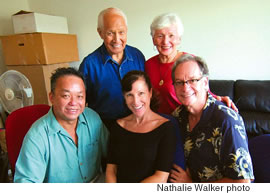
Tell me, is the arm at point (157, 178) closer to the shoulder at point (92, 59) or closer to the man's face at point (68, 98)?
the man's face at point (68, 98)

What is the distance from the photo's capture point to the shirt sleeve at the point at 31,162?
1203 mm

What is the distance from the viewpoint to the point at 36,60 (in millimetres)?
3219

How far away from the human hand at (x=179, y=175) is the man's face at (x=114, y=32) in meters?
1.05

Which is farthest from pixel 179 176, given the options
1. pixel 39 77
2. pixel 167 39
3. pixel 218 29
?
pixel 39 77

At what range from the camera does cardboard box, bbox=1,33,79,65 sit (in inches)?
124

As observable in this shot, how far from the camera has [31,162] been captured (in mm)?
1211

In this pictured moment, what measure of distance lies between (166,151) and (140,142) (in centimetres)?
17

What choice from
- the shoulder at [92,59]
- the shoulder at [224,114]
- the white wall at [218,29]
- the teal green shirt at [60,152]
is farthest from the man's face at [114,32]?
the white wall at [218,29]

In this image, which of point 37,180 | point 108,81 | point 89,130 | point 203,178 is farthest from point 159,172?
point 108,81

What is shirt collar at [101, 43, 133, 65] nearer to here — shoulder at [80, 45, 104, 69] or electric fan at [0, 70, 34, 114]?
shoulder at [80, 45, 104, 69]

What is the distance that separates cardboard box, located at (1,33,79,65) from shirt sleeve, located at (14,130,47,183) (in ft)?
7.40

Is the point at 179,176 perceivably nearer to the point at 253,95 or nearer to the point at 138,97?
the point at 138,97

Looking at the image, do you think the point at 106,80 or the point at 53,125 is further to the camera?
the point at 106,80

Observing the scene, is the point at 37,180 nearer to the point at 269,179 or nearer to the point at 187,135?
the point at 187,135
